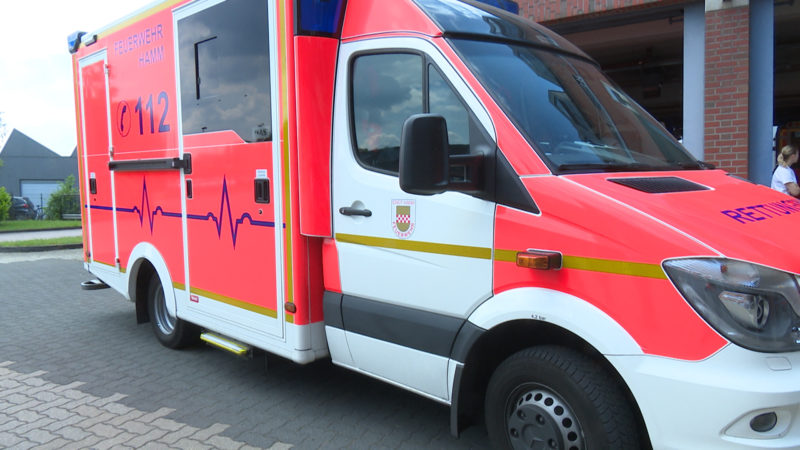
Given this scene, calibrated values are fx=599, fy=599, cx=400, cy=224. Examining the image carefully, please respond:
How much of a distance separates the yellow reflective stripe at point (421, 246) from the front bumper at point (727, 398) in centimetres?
92

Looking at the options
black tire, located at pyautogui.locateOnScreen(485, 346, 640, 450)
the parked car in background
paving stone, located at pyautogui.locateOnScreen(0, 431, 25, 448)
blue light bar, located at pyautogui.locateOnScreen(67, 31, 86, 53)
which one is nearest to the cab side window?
black tire, located at pyautogui.locateOnScreen(485, 346, 640, 450)

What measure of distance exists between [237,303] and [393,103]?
196cm

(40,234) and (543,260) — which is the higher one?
(543,260)

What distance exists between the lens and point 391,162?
3.36m

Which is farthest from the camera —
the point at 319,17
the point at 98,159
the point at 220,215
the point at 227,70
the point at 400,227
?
the point at 98,159

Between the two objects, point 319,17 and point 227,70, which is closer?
point 319,17

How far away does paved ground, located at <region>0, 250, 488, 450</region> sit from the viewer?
12.2 ft

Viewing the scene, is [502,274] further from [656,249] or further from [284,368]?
[284,368]

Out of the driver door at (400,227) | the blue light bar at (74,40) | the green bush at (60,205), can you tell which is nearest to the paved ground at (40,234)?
the green bush at (60,205)

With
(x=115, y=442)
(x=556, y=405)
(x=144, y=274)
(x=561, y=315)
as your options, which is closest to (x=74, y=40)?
(x=144, y=274)

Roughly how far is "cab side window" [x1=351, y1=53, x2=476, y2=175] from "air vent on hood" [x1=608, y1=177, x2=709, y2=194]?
0.77 meters

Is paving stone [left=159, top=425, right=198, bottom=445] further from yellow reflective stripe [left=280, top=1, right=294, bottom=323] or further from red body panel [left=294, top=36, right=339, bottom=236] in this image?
red body panel [left=294, top=36, right=339, bottom=236]

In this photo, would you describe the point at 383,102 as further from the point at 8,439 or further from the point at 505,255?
the point at 8,439

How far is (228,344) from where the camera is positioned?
4.52m
